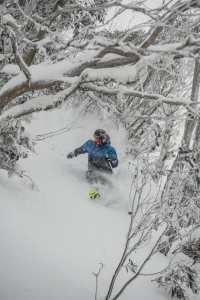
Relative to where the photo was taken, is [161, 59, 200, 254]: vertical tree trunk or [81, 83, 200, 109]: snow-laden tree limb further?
[161, 59, 200, 254]: vertical tree trunk

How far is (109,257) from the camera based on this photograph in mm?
5469

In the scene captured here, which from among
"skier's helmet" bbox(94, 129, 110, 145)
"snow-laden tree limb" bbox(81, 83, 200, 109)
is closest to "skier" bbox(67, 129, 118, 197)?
"skier's helmet" bbox(94, 129, 110, 145)

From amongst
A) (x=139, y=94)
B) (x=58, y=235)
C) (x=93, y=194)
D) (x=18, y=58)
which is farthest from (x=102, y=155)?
(x=18, y=58)

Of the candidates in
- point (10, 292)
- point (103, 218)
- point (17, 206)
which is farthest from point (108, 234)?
point (10, 292)

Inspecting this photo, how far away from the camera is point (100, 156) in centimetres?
840

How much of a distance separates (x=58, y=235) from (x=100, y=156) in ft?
10.7

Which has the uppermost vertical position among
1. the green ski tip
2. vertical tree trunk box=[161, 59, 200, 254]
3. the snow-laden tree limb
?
the snow-laden tree limb

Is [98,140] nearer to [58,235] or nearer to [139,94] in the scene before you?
[58,235]

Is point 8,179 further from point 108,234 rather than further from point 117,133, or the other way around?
point 117,133

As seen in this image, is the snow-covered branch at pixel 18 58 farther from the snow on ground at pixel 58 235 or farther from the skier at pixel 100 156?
the skier at pixel 100 156

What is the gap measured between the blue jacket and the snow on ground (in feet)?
2.06

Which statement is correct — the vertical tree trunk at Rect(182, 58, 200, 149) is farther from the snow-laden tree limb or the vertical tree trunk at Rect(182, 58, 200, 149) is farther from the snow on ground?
the snow-laden tree limb

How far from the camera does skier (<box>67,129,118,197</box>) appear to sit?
8.32m

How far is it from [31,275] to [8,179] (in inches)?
114
